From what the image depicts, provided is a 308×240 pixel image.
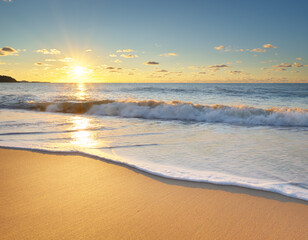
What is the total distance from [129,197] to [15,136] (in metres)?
4.54

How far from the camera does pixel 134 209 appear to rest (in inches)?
84.6

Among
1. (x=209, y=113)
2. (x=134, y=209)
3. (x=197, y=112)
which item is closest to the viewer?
(x=134, y=209)

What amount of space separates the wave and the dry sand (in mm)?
7325

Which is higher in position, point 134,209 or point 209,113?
point 209,113

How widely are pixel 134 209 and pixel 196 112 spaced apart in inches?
382

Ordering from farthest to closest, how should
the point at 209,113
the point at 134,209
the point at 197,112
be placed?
the point at 197,112 < the point at 209,113 < the point at 134,209

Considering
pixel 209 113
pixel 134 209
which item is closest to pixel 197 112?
pixel 209 113

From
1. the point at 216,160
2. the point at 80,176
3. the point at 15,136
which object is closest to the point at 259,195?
the point at 216,160

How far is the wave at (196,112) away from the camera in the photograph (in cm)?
943

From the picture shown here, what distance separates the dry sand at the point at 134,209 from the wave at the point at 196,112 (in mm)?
7325

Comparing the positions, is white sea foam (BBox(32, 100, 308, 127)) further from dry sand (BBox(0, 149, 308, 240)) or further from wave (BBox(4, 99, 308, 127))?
dry sand (BBox(0, 149, 308, 240))

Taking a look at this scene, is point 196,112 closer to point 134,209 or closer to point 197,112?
point 197,112

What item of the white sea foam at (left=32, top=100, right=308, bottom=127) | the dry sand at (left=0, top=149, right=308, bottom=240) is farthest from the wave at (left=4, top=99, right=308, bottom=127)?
the dry sand at (left=0, top=149, right=308, bottom=240)

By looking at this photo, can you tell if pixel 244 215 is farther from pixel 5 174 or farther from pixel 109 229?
pixel 5 174
